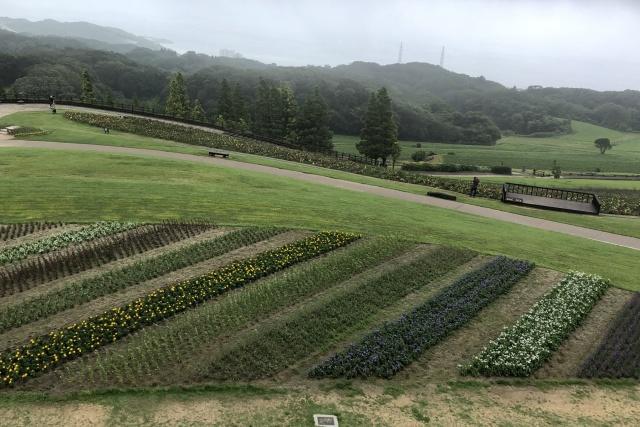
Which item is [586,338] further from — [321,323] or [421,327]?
[321,323]

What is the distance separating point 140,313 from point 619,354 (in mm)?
15054

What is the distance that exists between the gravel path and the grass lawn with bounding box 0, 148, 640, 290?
1.79m

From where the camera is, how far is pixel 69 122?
147 ft

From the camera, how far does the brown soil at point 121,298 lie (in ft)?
41.8

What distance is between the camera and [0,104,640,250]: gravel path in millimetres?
26781

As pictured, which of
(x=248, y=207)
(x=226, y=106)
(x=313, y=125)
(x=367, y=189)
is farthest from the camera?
(x=226, y=106)

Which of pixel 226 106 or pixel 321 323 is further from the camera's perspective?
pixel 226 106

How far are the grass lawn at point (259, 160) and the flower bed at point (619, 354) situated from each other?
14190 mm

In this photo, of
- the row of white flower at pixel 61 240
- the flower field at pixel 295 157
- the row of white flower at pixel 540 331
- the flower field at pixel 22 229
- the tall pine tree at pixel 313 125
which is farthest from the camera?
the tall pine tree at pixel 313 125

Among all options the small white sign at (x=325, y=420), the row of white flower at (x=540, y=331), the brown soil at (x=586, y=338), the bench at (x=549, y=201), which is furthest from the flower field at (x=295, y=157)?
the small white sign at (x=325, y=420)

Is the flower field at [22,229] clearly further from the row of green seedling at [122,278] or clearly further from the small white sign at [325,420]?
the small white sign at [325,420]

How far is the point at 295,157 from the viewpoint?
42219 millimetres

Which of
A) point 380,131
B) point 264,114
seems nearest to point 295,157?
point 380,131

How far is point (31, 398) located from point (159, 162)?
73.1ft
